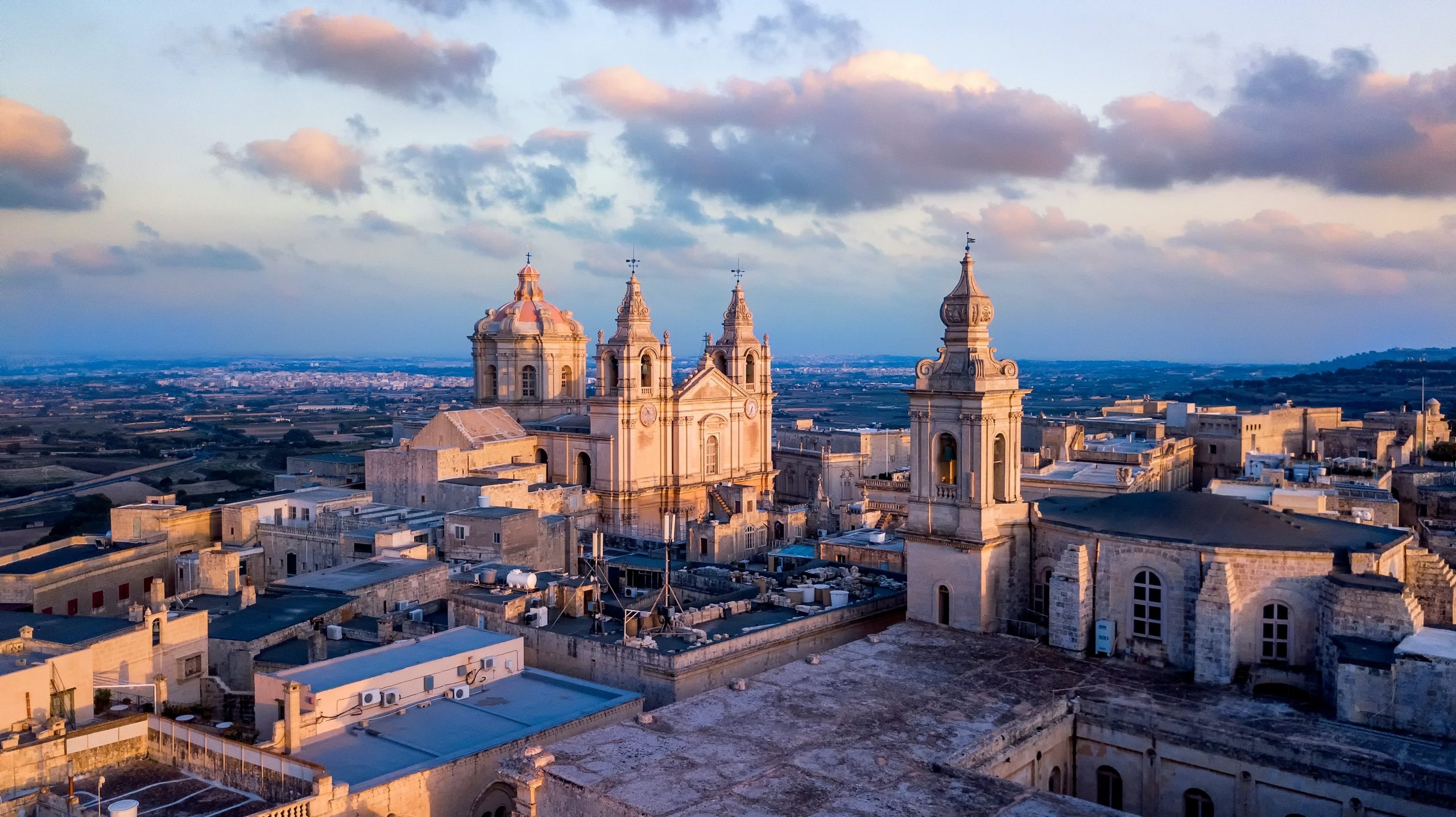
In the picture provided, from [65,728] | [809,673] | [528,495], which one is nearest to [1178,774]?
[809,673]

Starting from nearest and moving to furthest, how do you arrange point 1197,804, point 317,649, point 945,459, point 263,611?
point 1197,804 → point 317,649 → point 945,459 → point 263,611

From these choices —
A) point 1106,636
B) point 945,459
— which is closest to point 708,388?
point 945,459

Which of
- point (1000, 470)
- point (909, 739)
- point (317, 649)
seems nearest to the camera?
point (909, 739)

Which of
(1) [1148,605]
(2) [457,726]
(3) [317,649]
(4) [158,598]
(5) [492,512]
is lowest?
(2) [457,726]

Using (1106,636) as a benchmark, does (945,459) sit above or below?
above

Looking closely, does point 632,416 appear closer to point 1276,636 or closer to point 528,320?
Answer: point 528,320

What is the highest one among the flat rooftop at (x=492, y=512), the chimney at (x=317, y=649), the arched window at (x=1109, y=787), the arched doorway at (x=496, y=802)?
the flat rooftop at (x=492, y=512)

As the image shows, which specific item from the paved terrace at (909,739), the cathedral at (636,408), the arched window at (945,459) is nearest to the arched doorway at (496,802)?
the paved terrace at (909,739)

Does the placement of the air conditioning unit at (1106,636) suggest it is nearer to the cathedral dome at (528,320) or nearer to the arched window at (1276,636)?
the arched window at (1276,636)
